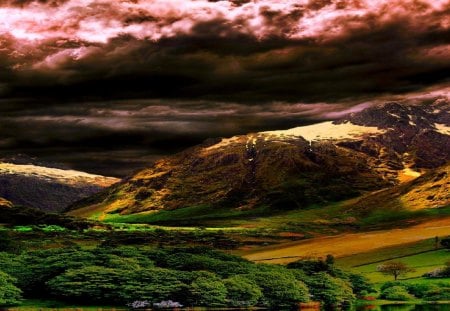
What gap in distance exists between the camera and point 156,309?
180 meters

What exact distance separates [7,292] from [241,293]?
2556 inches

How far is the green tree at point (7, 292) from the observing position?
6949 inches

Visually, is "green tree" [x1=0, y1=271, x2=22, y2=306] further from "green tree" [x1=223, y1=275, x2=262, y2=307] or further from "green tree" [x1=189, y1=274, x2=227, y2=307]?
"green tree" [x1=223, y1=275, x2=262, y2=307]

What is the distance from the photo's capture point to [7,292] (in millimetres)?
179375

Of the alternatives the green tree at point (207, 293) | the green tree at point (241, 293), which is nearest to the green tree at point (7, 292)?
the green tree at point (207, 293)

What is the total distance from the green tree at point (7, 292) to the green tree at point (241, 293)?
58697 millimetres

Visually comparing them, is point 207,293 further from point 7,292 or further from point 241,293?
point 7,292

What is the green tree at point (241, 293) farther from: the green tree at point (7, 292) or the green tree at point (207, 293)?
the green tree at point (7, 292)

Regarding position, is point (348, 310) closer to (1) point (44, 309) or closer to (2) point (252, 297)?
(2) point (252, 297)

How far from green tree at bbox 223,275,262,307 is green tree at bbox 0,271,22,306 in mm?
58697

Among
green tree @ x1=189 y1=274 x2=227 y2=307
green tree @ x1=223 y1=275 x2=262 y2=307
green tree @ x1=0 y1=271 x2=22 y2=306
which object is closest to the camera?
green tree @ x1=0 y1=271 x2=22 y2=306

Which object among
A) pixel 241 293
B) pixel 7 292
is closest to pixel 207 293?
pixel 241 293

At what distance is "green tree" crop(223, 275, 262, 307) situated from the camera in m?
191

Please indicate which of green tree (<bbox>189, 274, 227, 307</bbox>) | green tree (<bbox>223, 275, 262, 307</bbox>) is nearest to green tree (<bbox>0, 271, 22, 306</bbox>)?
green tree (<bbox>189, 274, 227, 307</bbox>)
